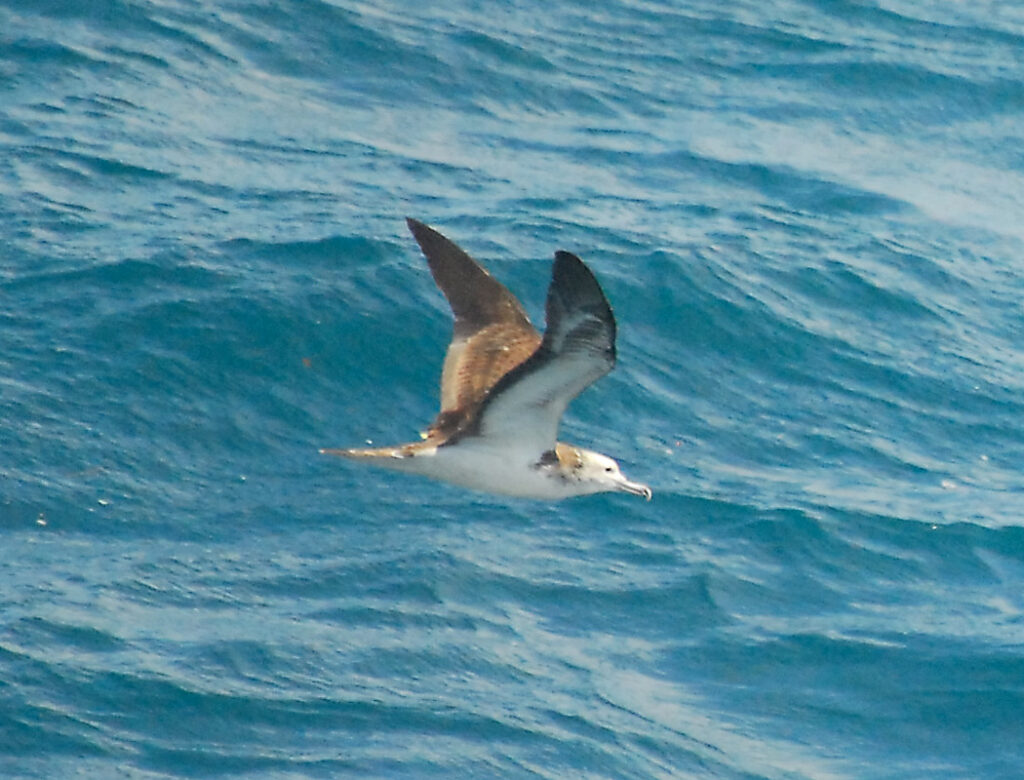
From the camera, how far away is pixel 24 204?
56.3 feet

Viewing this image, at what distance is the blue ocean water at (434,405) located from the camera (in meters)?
12.4

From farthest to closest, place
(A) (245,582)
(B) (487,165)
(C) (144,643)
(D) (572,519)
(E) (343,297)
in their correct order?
(B) (487,165)
(E) (343,297)
(D) (572,519)
(A) (245,582)
(C) (144,643)

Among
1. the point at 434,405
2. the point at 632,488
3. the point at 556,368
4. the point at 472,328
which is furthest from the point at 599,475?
the point at 434,405

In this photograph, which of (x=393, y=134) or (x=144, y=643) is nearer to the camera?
(x=144, y=643)

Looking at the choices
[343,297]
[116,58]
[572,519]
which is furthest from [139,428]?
[116,58]

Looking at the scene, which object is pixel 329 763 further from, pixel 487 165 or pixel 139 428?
pixel 487 165

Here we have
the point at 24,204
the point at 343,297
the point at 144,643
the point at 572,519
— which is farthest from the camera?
the point at 24,204

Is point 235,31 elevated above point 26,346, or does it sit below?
above

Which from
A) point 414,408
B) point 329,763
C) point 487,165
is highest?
point 487,165

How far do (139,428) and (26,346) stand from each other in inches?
59.0

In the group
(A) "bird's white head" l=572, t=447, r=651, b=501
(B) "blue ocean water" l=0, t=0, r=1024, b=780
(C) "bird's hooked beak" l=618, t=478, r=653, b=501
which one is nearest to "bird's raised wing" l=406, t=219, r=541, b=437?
(A) "bird's white head" l=572, t=447, r=651, b=501

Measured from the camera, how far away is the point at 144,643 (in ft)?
40.1

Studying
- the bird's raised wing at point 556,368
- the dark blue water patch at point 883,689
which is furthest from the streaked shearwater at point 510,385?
the dark blue water patch at point 883,689

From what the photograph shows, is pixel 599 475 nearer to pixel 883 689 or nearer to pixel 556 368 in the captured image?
pixel 556 368
